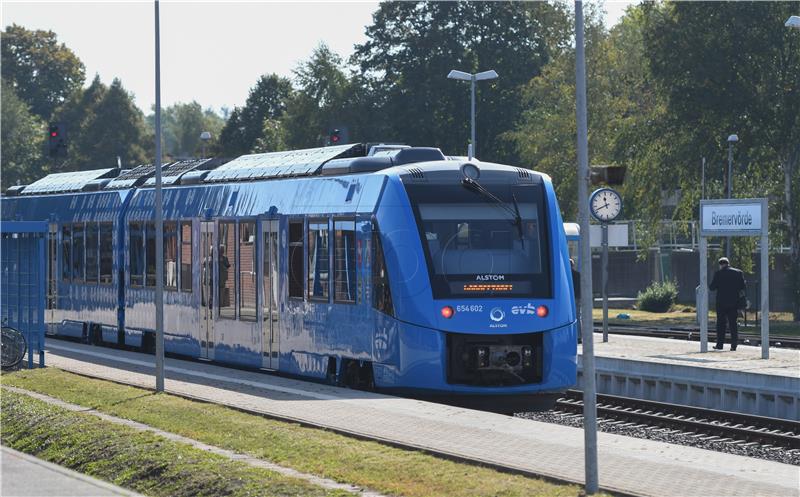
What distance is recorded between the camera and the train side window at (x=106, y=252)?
102 feet

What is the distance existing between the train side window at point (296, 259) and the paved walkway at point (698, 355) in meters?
7.35

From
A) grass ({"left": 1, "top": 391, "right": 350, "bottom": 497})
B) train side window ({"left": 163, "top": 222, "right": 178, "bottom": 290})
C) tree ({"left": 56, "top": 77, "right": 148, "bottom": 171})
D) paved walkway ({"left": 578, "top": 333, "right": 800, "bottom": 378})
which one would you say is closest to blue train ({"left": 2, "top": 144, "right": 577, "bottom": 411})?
train side window ({"left": 163, "top": 222, "right": 178, "bottom": 290})

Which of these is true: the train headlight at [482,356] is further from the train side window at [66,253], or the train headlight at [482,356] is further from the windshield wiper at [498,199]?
the train side window at [66,253]

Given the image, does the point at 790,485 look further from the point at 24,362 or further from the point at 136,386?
the point at 24,362

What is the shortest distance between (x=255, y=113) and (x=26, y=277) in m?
91.2

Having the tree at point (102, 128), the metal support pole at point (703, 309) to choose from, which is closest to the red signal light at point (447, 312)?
the metal support pole at point (703, 309)

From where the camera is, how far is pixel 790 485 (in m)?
12.4

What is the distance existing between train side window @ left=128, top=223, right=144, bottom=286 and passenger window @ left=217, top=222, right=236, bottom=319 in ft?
14.1

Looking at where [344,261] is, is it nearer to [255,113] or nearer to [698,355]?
[698,355]

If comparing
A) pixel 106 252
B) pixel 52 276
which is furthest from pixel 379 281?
pixel 52 276

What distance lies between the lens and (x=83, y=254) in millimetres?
32938

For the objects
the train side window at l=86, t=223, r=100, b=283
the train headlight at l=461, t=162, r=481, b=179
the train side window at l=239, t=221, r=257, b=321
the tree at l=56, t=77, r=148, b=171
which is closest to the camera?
the train headlight at l=461, t=162, r=481, b=179

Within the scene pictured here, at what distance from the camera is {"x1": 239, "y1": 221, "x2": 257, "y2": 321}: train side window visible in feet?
78.8

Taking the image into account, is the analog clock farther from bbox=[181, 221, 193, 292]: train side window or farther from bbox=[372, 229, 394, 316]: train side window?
bbox=[372, 229, 394, 316]: train side window
